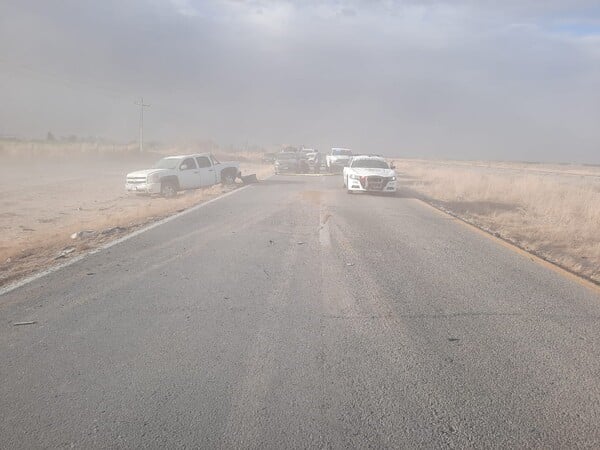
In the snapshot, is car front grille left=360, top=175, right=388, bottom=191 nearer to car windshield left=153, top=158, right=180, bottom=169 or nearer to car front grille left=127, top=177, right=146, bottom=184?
car windshield left=153, top=158, right=180, bottom=169

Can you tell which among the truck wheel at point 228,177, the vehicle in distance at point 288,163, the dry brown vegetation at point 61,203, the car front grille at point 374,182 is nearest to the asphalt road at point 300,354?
the dry brown vegetation at point 61,203

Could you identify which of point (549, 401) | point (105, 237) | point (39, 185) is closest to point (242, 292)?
point (549, 401)

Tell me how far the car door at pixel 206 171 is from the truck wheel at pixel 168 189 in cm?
160

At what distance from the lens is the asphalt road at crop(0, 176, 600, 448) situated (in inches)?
123

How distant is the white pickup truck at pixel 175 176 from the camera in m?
20.0

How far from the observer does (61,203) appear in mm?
20891

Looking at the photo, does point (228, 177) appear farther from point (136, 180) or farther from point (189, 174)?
point (136, 180)

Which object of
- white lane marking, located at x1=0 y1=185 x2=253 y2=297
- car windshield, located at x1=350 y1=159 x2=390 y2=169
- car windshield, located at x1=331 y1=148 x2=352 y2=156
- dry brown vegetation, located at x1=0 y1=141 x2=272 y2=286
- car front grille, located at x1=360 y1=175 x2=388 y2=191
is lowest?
dry brown vegetation, located at x1=0 y1=141 x2=272 y2=286

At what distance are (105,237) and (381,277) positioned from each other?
20.0 ft

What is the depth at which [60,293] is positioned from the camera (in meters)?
5.95

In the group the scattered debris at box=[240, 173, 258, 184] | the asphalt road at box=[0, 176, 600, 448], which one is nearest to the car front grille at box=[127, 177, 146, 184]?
the scattered debris at box=[240, 173, 258, 184]

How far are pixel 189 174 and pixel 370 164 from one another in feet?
25.0

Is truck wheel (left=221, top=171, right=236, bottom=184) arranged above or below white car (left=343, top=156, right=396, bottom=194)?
below

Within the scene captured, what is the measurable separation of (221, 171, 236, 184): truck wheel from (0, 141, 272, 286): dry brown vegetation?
1.37 feet
